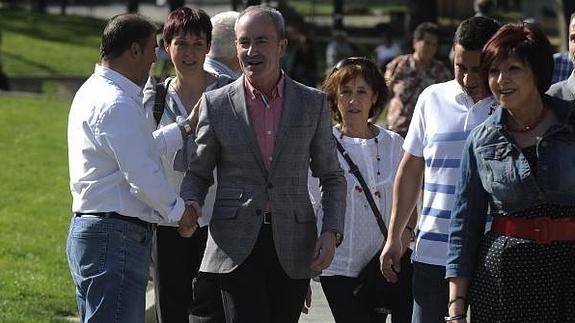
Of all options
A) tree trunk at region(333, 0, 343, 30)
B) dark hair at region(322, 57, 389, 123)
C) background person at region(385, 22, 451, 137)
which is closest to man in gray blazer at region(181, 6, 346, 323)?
dark hair at region(322, 57, 389, 123)

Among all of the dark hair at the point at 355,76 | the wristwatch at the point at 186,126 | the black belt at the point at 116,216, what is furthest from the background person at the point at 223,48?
the black belt at the point at 116,216

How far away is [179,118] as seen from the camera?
6789 millimetres

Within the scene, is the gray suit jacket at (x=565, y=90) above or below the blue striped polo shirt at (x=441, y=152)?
above

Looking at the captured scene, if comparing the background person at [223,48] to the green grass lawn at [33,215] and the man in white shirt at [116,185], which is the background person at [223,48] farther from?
the green grass lawn at [33,215]

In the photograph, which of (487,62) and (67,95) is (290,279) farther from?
(67,95)

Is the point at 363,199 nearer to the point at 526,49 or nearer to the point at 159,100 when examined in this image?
the point at 159,100

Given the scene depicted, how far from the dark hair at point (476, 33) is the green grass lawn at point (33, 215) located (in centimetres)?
372

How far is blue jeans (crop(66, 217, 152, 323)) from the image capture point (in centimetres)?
563

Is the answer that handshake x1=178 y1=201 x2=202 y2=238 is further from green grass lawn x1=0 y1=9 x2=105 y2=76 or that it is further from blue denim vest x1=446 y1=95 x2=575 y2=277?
green grass lawn x1=0 y1=9 x2=105 y2=76

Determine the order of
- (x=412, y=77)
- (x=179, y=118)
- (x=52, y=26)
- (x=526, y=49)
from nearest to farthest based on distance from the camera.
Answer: (x=526, y=49) → (x=179, y=118) → (x=412, y=77) → (x=52, y=26)

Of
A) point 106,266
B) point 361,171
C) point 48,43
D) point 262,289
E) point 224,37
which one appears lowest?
point 48,43

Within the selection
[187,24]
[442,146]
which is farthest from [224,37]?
[442,146]

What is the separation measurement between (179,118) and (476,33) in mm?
1727

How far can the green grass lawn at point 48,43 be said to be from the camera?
115ft
